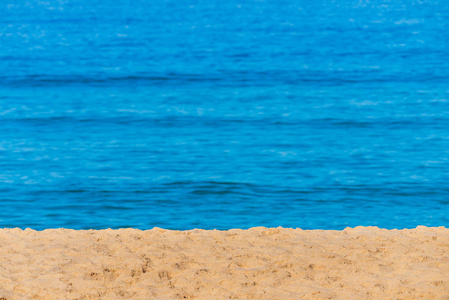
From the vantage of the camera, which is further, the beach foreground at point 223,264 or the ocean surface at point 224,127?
the ocean surface at point 224,127

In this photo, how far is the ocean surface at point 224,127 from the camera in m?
13.8

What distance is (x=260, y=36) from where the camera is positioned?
34812 mm

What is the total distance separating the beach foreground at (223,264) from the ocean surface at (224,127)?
2911 millimetres

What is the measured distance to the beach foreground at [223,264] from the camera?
7.78 meters

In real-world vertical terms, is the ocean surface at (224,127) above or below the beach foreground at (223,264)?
above

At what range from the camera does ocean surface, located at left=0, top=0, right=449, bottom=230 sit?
13.8m

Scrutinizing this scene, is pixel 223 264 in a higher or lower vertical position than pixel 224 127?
lower

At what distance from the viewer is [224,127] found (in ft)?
64.6

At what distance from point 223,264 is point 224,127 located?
11304 millimetres

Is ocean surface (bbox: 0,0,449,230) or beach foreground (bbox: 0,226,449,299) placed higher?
ocean surface (bbox: 0,0,449,230)

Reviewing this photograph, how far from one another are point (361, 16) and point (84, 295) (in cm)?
3803

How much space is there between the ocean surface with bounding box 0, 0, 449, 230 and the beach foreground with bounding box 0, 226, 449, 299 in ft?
9.55

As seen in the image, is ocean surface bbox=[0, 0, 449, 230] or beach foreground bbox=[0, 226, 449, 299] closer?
beach foreground bbox=[0, 226, 449, 299]

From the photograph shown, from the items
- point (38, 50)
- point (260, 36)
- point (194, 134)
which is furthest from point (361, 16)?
point (194, 134)
